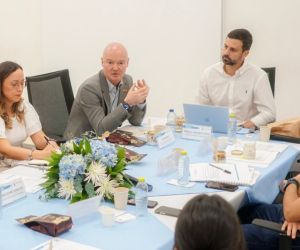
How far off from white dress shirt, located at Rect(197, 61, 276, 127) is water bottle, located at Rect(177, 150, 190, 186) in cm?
148

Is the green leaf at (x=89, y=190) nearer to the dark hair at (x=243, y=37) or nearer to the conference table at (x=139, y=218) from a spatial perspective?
the conference table at (x=139, y=218)

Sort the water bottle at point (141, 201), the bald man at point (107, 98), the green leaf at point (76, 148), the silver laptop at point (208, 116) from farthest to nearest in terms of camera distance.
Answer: the bald man at point (107, 98), the silver laptop at point (208, 116), the green leaf at point (76, 148), the water bottle at point (141, 201)

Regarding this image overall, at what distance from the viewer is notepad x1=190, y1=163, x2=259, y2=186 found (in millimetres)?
2305

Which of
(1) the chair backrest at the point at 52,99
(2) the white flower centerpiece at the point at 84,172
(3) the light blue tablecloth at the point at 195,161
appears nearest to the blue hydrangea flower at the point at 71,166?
(2) the white flower centerpiece at the point at 84,172

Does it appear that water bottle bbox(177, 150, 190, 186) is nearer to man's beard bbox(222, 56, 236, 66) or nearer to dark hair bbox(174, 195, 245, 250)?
dark hair bbox(174, 195, 245, 250)

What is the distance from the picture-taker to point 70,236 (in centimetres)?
169

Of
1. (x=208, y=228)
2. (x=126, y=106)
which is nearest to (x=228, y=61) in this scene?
(x=126, y=106)

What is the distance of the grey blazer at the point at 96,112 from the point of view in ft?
10.6

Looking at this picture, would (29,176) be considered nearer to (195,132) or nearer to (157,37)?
(195,132)

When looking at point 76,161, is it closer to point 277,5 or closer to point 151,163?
point 151,163

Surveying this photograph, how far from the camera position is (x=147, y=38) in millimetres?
4781

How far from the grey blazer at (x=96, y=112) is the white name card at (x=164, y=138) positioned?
0.37 meters

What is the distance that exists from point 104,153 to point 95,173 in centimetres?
10

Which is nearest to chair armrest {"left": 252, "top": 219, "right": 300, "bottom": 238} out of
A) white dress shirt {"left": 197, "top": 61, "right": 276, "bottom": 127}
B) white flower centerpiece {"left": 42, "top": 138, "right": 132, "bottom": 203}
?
white flower centerpiece {"left": 42, "top": 138, "right": 132, "bottom": 203}
